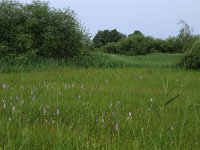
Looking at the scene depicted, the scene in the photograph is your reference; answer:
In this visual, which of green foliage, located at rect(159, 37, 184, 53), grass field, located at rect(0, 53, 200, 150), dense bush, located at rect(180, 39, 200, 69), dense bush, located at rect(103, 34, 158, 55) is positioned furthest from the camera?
green foliage, located at rect(159, 37, 184, 53)

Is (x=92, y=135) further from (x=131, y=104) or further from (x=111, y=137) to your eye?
(x=131, y=104)

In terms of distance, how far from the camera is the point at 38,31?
15539mm

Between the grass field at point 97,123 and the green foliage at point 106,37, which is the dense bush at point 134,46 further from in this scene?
the grass field at point 97,123

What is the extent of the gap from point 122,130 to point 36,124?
86 centimetres

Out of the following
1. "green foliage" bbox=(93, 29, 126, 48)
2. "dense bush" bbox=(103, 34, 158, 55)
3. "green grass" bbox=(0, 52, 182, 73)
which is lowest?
"green grass" bbox=(0, 52, 182, 73)

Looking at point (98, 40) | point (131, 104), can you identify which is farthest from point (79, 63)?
point (98, 40)

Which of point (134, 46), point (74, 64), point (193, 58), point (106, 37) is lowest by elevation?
point (74, 64)

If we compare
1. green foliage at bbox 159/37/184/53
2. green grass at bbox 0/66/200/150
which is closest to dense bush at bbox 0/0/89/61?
green grass at bbox 0/66/200/150

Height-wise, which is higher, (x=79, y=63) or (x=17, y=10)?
(x=17, y=10)

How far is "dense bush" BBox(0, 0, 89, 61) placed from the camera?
48.2 ft

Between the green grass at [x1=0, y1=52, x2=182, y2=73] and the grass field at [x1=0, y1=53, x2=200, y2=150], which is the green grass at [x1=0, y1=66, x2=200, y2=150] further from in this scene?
the green grass at [x1=0, y1=52, x2=182, y2=73]

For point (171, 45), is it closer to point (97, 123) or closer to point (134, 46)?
point (134, 46)

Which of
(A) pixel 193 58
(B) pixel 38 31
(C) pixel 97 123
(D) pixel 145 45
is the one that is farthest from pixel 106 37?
(C) pixel 97 123

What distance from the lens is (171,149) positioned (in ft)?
10.0
